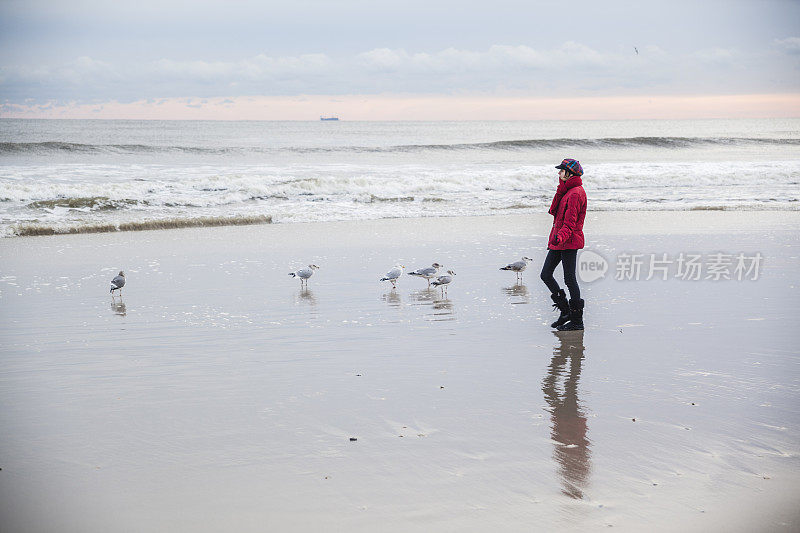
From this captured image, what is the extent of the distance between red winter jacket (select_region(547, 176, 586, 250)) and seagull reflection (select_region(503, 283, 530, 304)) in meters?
1.69

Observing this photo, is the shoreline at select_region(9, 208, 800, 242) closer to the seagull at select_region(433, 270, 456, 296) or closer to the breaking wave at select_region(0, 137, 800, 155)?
the seagull at select_region(433, 270, 456, 296)

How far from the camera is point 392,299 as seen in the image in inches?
357

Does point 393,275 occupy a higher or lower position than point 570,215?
lower

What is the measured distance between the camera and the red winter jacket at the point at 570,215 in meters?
7.15

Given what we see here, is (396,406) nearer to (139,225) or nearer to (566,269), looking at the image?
(566,269)

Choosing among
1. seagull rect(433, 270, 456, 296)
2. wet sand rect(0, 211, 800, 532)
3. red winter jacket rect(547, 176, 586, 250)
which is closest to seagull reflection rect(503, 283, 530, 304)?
wet sand rect(0, 211, 800, 532)

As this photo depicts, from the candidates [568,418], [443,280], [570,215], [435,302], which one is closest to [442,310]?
[435,302]

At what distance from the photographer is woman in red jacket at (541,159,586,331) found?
23.5 ft

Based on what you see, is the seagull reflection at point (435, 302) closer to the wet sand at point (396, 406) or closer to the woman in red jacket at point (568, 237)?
the wet sand at point (396, 406)

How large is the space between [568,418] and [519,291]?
15.8 ft

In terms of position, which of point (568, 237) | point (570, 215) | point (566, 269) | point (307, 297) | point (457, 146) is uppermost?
point (457, 146)

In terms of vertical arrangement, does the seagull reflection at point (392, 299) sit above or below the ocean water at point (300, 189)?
below

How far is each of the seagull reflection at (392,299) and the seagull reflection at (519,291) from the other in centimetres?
136

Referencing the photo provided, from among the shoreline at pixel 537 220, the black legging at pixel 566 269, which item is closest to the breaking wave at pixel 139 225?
the shoreline at pixel 537 220
